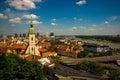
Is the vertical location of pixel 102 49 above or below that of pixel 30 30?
below

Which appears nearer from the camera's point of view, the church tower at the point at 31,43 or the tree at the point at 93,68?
the tree at the point at 93,68

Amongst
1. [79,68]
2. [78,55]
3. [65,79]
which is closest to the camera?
[65,79]

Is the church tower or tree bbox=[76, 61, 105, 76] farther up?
the church tower

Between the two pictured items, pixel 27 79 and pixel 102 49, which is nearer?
pixel 27 79

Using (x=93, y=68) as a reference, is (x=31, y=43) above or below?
above

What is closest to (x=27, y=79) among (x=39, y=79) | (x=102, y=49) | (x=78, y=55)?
(x=39, y=79)

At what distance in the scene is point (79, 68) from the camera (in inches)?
490

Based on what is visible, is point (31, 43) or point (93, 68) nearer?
point (93, 68)

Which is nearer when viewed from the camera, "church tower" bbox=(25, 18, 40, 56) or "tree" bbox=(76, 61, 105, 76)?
"tree" bbox=(76, 61, 105, 76)

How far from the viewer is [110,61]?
18766mm

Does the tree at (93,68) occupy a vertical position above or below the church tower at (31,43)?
below

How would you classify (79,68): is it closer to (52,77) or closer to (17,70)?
(52,77)

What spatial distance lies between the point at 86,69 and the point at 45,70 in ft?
7.94

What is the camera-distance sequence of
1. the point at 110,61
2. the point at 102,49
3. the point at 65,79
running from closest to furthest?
the point at 65,79, the point at 110,61, the point at 102,49
